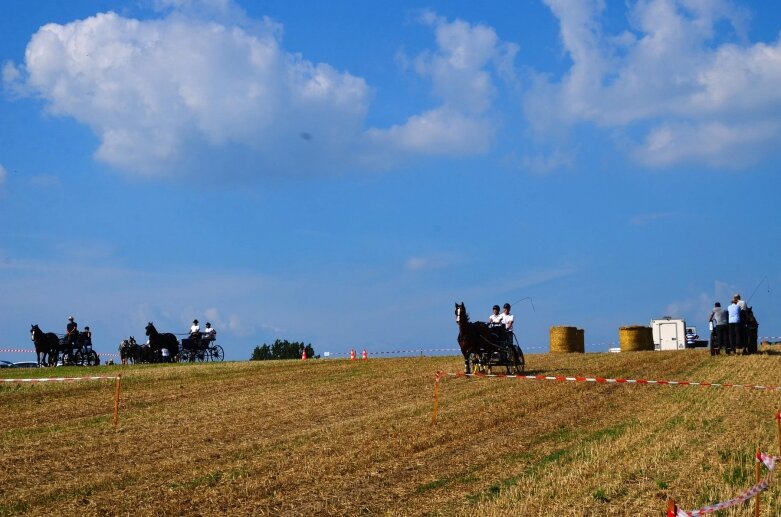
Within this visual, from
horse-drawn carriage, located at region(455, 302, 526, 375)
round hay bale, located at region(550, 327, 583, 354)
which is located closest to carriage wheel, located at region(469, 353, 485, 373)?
horse-drawn carriage, located at region(455, 302, 526, 375)

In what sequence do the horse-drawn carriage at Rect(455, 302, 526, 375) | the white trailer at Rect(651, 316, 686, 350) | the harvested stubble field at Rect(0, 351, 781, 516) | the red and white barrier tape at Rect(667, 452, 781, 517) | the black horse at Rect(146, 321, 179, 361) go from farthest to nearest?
the white trailer at Rect(651, 316, 686, 350), the black horse at Rect(146, 321, 179, 361), the horse-drawn carriage at Rect(455, 302, 526, 375), the harvested stubble field at Rect(0, 351, 781, 516), the red and white barrier tape at Rect(667, 452, 781, 517)

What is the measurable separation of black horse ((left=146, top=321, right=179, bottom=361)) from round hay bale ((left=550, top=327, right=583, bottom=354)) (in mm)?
16668

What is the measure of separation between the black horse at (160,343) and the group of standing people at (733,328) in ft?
75.2

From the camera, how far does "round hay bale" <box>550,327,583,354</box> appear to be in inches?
1558

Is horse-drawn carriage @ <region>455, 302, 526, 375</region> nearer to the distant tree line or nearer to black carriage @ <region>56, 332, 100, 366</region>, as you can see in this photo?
black carriage @ <region>56, 332, 100, 366</region>

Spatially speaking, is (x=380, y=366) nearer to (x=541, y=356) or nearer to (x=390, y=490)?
(x=541, y=356)

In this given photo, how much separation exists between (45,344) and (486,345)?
23125mm

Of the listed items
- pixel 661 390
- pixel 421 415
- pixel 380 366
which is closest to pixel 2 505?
pixel 421 415

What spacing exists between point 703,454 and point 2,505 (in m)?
8.94

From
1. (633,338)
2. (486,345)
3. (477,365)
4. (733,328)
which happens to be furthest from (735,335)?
(486,345)

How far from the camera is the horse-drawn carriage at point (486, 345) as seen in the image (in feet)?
80.6

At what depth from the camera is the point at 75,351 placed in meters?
41.6

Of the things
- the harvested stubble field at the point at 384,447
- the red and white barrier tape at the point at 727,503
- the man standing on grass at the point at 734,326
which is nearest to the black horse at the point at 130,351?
the harvested stubble field at the point at 384,447

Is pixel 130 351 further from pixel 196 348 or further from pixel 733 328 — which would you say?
pixel 733 328
